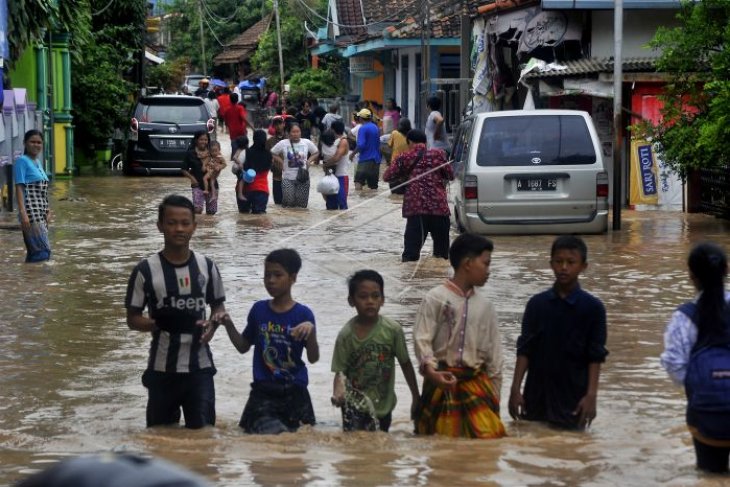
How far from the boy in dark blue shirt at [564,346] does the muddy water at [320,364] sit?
0.16m

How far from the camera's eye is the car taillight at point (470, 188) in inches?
644

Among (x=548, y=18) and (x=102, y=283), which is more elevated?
(x=548, y=18)

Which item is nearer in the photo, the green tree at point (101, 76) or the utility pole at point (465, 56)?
the green tree at point (101, 76)

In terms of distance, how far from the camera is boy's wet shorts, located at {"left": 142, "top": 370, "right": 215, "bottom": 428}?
21.9 ft

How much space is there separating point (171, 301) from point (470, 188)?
10.1 metres

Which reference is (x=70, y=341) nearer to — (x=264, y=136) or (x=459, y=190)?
(x=459, y=190)

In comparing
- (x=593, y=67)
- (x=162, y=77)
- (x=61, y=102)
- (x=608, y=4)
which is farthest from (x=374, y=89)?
(x=593, y=67)

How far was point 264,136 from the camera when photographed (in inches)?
805

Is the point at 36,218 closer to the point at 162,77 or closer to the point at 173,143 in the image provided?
the point at 173,143

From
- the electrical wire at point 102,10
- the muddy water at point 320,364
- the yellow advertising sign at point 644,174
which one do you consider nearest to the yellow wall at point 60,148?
the electrical wire at point 102,10

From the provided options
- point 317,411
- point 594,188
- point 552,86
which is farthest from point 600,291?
point 552,86

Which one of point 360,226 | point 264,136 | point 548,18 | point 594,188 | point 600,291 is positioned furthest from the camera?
point 548,18

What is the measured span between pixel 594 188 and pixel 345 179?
6.45 m

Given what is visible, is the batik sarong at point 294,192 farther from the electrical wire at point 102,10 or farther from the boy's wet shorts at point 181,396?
the boy's wet shorts at point 181,396
